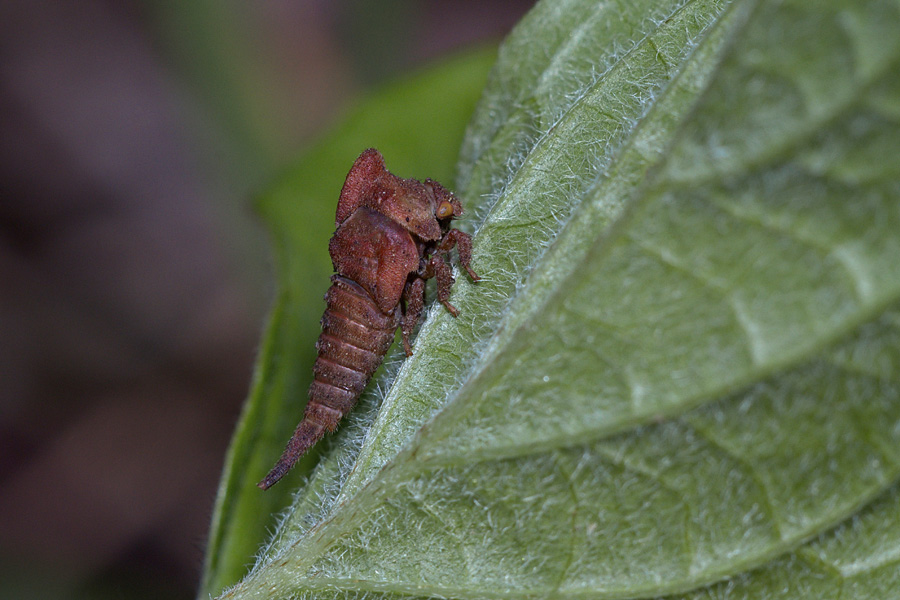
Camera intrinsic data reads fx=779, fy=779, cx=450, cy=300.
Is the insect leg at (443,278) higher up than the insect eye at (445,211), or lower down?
lower down

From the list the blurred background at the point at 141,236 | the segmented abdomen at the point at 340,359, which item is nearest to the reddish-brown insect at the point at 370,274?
the segmented abdomen at the point at 340,359

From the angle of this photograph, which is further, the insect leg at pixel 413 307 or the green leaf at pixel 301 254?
the insect leg at pixel 413 307

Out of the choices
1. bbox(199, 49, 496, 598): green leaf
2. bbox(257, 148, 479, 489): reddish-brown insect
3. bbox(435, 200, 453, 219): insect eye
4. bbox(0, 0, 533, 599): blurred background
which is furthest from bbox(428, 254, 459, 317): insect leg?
bbox(0, 0, 533, 599): blurred background

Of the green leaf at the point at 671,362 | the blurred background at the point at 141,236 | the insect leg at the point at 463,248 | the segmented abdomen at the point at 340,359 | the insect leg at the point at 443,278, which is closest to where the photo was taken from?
the green leaf at the point at 671,362

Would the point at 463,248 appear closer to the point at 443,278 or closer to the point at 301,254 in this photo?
the point at 443,278

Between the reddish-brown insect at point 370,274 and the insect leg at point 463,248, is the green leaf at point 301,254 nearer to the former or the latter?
the reddish-brown insect at point 370,274

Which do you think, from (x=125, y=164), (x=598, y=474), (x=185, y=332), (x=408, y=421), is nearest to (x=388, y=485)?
(x=408, y=421)

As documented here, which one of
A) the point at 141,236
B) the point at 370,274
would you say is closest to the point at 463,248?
the point at 370,274
